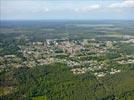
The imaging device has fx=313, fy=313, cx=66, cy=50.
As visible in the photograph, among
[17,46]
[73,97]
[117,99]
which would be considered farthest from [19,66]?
[17,46]

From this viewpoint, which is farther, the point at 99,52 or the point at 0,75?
the point at 99,52

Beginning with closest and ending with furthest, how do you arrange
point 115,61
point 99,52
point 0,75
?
point 0,75
point 115,61
point 99,52

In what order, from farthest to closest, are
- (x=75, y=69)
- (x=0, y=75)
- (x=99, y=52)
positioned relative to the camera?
1. (x=99, y=52)
2. (x=75, y=69)
3. (x=0, y=75)

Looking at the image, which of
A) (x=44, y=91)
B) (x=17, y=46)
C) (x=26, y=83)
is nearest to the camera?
(x=44, y=91)

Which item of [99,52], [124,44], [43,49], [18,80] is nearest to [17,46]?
[43,49]

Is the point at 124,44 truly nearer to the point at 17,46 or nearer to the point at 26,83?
the point at 17,46

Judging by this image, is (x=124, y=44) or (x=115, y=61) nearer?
(x=115, y=61)

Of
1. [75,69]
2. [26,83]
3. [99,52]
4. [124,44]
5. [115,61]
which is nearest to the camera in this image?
[26,83]

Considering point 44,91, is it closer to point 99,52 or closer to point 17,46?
point 99,52
